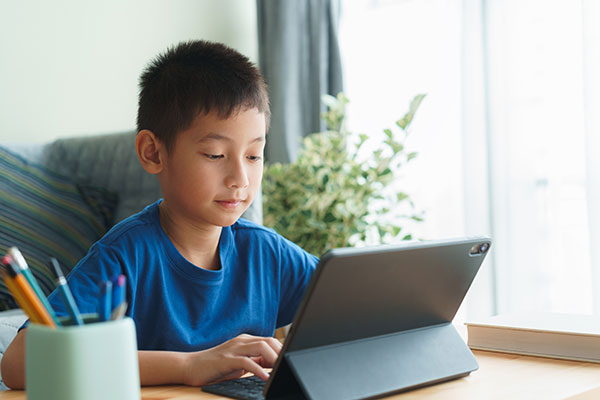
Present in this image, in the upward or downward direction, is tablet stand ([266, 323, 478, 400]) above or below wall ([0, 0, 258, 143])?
below

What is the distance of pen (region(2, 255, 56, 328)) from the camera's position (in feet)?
1.63

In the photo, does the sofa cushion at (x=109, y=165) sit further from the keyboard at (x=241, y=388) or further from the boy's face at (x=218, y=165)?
the keyboard at (x=241, y=388)

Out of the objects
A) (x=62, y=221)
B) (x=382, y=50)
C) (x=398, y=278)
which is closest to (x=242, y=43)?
(x=382, y=50)

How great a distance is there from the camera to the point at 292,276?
1190mm

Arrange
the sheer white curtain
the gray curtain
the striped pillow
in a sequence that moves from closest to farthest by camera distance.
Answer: the striped pillow → the sheer white curtain → the gray curtain

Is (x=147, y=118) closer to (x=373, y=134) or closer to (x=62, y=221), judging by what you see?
(x=62, y=221)

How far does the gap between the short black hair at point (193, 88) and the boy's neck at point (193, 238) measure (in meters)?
0.13

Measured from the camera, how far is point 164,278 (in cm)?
103

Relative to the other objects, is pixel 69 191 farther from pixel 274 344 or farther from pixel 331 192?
pixel 274 344

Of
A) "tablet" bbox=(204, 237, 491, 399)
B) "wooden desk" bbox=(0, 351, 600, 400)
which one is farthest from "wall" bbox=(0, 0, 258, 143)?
"tablet" bbox=(204, 237, 491, 399)

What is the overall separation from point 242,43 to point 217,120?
2.21 m

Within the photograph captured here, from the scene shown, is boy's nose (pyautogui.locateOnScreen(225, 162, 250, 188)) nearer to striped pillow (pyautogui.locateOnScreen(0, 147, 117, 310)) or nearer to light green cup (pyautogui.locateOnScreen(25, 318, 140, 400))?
light green cup (pyautogui.locateOnScreen(25, 318, 140, 400))

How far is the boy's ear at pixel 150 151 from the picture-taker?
3.49 feet

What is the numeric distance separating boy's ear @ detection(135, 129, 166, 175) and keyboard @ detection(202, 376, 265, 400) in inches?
16.8
